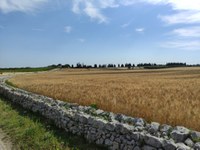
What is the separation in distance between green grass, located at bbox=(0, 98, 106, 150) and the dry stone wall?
1.14 ft

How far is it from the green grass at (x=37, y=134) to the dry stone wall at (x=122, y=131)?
1.14ft

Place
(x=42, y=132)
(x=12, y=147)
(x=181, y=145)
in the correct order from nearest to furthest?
(x=181, y=145), (x=12, y=147), (x=42, y=132)

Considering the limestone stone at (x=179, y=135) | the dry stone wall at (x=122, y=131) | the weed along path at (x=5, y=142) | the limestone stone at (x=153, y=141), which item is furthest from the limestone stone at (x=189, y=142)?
the weed along path at (x=5, y=142)

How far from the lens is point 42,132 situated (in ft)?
51.2

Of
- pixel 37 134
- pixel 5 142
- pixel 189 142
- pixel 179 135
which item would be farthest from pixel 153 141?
pixel 5 142

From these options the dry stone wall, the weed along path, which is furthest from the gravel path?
the dry stone wall

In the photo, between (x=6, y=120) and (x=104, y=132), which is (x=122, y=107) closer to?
(x=104, y=132)

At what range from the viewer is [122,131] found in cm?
1080

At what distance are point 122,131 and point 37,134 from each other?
→ 19.1 ft

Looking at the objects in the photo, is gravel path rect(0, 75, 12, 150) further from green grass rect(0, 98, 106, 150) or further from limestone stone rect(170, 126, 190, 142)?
limestone stone rect(170, 126, 190, 142)

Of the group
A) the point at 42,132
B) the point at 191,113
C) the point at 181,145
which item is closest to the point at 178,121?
the point at 191,113

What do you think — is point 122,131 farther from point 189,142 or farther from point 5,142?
point 5,142

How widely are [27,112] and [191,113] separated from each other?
40.2ft

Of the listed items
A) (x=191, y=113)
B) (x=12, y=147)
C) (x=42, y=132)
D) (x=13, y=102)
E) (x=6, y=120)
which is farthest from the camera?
(x=13, y=102)
